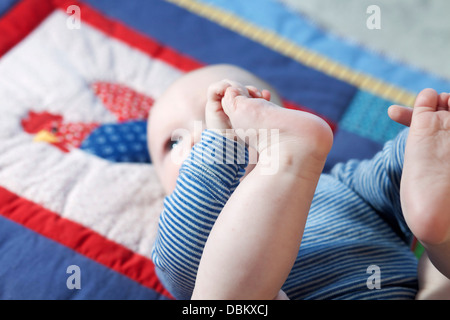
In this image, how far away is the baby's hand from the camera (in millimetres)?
712

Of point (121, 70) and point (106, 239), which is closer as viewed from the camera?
point (106, 239)

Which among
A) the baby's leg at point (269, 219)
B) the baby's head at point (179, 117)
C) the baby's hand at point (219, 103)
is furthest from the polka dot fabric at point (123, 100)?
the baby's leg at point (269, 219)

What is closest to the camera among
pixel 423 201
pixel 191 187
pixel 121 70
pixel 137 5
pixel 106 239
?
pixel 423 201

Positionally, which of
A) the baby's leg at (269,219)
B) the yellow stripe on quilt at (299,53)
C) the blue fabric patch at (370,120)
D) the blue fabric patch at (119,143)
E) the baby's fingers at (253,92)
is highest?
the yellow stripe on quilt at (299,53)

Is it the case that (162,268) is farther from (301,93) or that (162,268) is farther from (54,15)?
(54,15)

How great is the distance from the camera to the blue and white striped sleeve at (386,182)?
0.81 m

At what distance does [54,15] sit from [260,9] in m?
0.55

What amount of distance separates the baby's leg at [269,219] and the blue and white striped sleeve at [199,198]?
0.06 metres

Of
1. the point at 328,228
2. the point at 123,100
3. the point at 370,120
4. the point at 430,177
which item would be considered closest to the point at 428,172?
the point at 430,177

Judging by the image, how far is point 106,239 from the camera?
2.83ft

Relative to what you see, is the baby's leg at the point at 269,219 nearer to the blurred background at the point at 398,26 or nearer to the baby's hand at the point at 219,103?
the baby's hand at the point at 219,103

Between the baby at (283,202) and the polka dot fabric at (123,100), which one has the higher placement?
the polka dot fabric at (123,100)

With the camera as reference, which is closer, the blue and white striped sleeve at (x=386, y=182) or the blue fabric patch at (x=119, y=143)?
the blue and white striped sleeve at (x=386, y=182)
